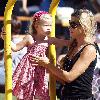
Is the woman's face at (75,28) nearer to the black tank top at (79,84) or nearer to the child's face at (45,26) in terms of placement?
the black tank top at (79,84)

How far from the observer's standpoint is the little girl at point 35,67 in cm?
482

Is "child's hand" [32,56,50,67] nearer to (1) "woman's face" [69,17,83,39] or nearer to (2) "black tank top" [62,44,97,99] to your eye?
(2) "black tank top" [62,44,97,99]

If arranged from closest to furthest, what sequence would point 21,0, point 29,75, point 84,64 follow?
point 84,64 < point 29,75 < point 21,0

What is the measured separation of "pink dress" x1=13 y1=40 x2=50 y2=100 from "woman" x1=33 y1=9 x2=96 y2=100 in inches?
16.0

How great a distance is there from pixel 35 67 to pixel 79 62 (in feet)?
2.29

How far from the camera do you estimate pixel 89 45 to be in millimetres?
4328

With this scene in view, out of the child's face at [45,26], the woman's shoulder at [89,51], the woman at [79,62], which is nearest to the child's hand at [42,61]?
the woman at [79,62]

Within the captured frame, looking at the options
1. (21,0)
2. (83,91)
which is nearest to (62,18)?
(21,0)

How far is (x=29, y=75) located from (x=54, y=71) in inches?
24.5

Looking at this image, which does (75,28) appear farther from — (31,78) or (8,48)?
(31,78)

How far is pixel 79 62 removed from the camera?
4.24 meters

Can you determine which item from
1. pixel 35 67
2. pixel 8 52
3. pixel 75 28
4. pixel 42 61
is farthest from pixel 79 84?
pixel 8 52

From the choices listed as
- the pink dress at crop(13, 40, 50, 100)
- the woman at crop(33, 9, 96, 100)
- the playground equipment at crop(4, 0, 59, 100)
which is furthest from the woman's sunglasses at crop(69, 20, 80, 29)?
the pink dress at crop(13, 40, 50, 100)

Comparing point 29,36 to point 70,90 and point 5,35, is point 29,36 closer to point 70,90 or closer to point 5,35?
point 5,35
